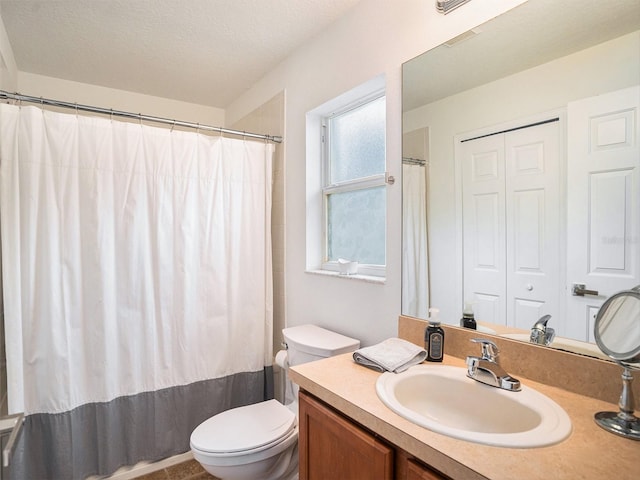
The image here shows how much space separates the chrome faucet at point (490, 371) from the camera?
38.2 inches

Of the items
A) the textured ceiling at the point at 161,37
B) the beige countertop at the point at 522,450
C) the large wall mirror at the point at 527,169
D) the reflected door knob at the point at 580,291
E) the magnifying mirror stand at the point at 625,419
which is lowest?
the beige countertop at the point at 522,450

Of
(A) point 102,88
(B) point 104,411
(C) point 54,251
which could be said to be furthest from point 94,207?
(A) point 102,88

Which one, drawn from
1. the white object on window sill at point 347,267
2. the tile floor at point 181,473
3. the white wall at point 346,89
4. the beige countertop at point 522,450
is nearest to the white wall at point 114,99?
the white wall at point 346,89

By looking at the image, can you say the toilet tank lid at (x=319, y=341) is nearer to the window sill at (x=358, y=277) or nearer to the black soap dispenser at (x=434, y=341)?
the window sill at (x=358, y=277)

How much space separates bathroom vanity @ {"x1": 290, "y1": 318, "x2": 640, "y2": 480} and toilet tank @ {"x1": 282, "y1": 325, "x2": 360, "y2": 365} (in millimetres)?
251

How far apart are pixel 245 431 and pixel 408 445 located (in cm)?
100

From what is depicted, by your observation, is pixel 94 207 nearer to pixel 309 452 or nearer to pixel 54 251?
pixel 54 251

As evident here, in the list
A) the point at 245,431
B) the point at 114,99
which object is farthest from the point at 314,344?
the point at 114,99

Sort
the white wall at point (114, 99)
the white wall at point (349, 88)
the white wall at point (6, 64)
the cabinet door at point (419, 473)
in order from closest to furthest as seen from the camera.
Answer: the cabinet door at point (419, 473)
the white wall at point (349, 88)
the white wall at point (6, 64)
the white wall at point (114, 99)

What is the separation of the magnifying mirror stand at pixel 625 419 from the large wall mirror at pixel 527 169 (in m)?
0.18

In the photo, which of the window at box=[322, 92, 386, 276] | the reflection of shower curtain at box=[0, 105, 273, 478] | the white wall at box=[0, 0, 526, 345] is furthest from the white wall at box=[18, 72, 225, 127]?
the window at box=[322, 92, 386, 276]

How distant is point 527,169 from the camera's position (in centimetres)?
109

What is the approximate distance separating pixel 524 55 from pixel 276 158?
5.17 ft

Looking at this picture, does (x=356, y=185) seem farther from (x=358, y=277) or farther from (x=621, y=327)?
(x=621, y=327)
